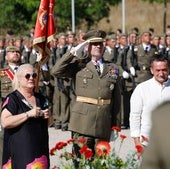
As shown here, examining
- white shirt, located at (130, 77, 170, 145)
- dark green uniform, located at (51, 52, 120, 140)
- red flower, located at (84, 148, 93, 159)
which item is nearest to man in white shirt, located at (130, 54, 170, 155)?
white shirt, located at (130, 77, 170, 145)

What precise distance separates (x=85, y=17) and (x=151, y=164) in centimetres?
2789

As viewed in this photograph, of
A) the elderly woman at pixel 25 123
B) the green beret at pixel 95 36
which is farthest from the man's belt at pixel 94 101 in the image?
the elderly woman at pixel 25 123

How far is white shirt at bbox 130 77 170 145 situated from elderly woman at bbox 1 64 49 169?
78 centimetres

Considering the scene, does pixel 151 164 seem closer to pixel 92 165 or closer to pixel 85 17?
pixel 92 165

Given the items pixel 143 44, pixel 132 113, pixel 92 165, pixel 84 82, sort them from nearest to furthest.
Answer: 1. pixel 92 165
2. pixel 132 113
3. pixel 84 82
4. pixel 143 44

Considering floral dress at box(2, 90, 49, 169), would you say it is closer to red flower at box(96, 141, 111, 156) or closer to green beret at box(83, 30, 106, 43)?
red flower at box(96, 141, 111, 156)

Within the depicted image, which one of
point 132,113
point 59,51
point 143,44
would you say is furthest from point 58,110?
point 132,113

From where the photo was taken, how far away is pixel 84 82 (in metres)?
7.48

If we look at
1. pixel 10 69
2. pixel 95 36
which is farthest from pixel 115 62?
pixel 95 36

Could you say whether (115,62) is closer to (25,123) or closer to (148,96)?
(148,96)

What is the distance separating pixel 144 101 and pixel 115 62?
28.3ft

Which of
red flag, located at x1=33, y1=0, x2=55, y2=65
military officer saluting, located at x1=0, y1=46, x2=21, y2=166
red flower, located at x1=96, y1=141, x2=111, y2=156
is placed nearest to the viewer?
red flower, located at x1=96, y1=141, x2=111, y2=156

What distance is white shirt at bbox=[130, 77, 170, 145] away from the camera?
6.44m

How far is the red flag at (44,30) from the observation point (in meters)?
7.94
